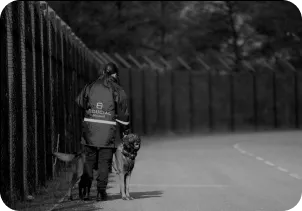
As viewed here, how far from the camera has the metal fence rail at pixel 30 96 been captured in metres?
9.12

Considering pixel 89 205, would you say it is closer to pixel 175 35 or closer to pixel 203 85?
pixel 203 85

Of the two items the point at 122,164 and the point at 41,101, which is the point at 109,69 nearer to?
the point at 122,164

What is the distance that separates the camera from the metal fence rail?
9.12 m

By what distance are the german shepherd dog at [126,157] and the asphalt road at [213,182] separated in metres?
0.22

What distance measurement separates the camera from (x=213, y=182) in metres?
12.7

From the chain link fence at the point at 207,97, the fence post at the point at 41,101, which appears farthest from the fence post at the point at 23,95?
the chain link fence at the point at 207,97

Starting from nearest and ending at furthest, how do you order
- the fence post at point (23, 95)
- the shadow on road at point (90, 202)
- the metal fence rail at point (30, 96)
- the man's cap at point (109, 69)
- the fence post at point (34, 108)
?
1. the metal fence rail at point (30, 96)
2. the shadow on road at point (90, 202)
3. the fence post at point (23, 95)
4. the man's cap at point (109, 69)
5. the fence post at point (34, 108)

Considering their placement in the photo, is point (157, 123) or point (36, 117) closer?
point (36, 117)

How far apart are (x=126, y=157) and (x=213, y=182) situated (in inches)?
108

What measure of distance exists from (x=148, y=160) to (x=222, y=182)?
18.0ft

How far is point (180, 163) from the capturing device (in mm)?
16906

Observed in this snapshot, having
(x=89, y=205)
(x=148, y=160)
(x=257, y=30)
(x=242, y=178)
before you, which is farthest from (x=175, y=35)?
(x=89, y=205)

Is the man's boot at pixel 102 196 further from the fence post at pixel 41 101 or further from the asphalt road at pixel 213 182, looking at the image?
the fence post at pixel 41 101

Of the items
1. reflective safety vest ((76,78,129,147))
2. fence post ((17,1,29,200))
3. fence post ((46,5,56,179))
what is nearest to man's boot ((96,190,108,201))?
reflective safety vest ((76,78,129,147))
